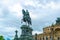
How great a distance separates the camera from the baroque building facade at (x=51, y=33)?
112375 millimetres

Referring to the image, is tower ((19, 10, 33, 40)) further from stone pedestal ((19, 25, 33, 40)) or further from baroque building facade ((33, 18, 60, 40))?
baroque building facade ((33, 18, 60, 40))

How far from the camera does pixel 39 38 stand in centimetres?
12412

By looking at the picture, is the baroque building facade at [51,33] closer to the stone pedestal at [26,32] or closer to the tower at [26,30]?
the tower at [26,30]

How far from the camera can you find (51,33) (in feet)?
365

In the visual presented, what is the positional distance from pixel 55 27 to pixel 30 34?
5111 centimetres

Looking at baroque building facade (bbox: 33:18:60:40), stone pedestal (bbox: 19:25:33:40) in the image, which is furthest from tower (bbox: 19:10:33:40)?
baroque building facade (bbox: 33:18:60:40)

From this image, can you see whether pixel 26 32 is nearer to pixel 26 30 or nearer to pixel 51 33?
pixel 26 30

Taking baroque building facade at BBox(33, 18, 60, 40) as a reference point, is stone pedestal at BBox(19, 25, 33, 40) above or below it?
below

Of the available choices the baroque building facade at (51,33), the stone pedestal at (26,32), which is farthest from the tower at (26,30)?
the baroque building facade at (51,33)

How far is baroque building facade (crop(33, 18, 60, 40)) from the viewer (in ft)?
369

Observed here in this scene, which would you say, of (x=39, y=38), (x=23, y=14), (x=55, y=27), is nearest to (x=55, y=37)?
(x=55, y=27)

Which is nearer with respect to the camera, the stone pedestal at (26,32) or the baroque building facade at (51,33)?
the stone pedestal at (26,32)

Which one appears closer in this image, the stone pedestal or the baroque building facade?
the stone pedestal

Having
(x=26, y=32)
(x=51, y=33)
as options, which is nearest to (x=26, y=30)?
(x=26, y=32)
